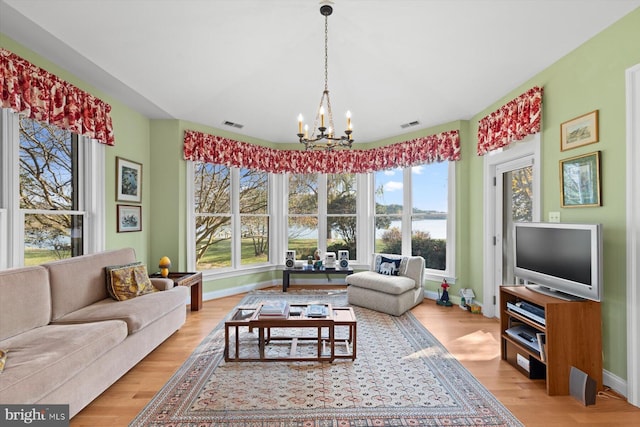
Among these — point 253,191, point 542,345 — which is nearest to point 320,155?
point 253,191

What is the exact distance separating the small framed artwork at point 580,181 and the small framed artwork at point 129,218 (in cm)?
478

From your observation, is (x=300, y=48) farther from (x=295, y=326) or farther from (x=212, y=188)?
(x=295, y=326)

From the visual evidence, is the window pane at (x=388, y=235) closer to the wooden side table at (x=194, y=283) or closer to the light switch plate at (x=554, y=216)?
the light switch plate at (x=554, y=216)

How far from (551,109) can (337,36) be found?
222 cm

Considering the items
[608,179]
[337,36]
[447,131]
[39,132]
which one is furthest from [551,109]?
[39,132]

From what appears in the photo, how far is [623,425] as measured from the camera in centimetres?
197

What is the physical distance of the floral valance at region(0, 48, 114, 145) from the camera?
8.14 feet

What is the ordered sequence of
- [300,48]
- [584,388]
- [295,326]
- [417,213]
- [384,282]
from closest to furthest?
[584,388] < [295,326] < [300,48] < [384,282] < [417,213]

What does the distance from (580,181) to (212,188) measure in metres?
4.60

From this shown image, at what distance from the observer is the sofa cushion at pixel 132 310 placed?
2562 mm

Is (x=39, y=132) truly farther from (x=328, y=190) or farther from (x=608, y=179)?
(x=608, y=179)

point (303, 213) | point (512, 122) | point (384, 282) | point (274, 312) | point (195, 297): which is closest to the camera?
point (274, 312)

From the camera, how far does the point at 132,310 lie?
271 cm

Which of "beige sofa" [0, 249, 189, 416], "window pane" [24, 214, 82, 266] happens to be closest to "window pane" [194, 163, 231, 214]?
"window pane" [24, 214, 82, 266]
